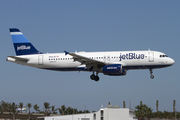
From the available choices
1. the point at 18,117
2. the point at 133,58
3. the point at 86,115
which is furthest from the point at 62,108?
the point at 133,58

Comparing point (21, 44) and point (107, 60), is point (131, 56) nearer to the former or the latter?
point (107, 60)

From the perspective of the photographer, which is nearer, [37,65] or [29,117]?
[37,65]

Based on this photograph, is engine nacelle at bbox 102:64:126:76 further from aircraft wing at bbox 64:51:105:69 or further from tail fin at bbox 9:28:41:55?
tail fin at bbox 9:28:41:55

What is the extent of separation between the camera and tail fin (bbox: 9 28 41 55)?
2303 inches

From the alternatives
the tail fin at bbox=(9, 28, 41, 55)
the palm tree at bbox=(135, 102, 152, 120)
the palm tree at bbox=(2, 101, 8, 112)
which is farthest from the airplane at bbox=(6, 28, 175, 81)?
the palm tree at bbox=(2, 101, 8, 112)

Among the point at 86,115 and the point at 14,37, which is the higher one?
the point at 14,37

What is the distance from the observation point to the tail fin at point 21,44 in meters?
58.5

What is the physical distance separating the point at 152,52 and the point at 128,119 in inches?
566

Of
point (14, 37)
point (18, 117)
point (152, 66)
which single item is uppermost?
point (14, 37)

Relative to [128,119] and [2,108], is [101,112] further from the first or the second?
[2,108]

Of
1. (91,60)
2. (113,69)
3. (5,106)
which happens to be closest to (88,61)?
(91,60)

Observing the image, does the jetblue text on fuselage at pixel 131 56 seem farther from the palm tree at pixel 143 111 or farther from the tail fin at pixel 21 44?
the palm tree at pixel 143 111

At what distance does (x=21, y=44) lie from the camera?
195 feet

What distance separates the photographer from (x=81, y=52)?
181 feet
